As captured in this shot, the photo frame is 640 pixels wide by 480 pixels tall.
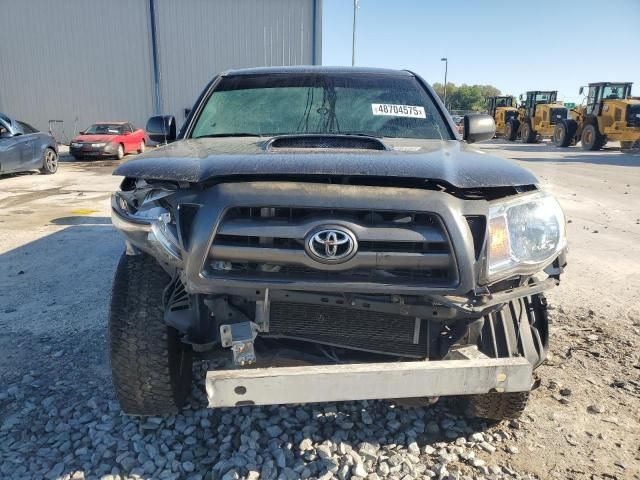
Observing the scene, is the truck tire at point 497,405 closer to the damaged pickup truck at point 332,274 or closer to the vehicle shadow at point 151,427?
the damaged pickup truck at point 332,274

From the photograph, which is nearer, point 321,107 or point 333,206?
point 333,206

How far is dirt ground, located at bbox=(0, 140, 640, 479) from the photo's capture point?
7.84 ft

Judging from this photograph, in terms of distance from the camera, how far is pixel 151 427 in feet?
7.93

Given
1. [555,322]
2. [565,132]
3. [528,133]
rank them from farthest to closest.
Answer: [528,133]
[565,132]
[555,322]

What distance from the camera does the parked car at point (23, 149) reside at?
11.0 meters

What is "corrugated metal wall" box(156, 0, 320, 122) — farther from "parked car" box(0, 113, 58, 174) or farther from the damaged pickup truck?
the damaged pickup truck

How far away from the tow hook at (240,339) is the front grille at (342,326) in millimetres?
128

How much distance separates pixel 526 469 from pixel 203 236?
174 centimetres

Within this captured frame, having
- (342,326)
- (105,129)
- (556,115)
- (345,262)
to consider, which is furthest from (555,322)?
(556,115)

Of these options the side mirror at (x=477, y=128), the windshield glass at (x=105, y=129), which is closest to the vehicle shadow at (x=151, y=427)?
the side mirror at (x=477, y=128)

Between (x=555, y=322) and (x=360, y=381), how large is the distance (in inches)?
102

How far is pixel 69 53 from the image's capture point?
Result: 2441cm

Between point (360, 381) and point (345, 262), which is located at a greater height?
point (345, 262)

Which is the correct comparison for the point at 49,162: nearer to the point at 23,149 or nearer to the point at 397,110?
the point at 23,149
